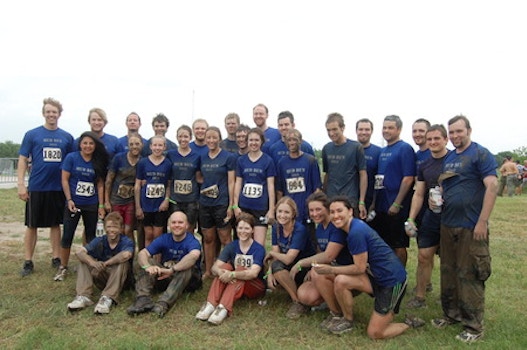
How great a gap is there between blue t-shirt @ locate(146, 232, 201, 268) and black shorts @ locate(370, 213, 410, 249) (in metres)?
2.19

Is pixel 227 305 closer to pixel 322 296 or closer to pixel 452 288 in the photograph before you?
pixel 322 296

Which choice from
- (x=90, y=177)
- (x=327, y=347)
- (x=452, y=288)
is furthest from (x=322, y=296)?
(x=90, y=177)

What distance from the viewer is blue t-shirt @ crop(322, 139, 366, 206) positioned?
4.89 m

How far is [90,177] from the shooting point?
554 centimetres

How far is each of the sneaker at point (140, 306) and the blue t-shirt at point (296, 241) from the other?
1.50 meters

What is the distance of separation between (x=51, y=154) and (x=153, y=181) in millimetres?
1486

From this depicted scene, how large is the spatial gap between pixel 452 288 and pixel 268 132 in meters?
3.22

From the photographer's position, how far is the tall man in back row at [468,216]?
3.73m

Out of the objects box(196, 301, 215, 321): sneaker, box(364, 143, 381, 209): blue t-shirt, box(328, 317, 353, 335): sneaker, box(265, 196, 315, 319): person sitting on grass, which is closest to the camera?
box(328, 317, 353, 335): sneaker

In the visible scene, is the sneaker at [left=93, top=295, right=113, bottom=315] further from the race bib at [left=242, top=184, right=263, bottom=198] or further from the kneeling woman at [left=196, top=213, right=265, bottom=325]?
the race bib at [left=242, top=184, right=263, bottom=198]

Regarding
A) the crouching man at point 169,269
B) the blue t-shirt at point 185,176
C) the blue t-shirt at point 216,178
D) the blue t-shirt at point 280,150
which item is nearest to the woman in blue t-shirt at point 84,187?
the blue t-shirt at point 185,176

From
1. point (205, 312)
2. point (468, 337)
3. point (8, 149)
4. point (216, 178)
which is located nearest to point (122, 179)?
point (216, 178)

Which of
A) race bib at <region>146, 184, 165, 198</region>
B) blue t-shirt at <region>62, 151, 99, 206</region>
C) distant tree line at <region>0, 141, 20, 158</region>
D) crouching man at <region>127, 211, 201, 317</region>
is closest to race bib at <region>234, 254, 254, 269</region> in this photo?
crouching man at <region>127, 211, 201, 317</region>

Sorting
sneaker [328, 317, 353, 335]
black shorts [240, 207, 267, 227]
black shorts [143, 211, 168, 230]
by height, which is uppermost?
black shorts [240, 207, 267, 227]
